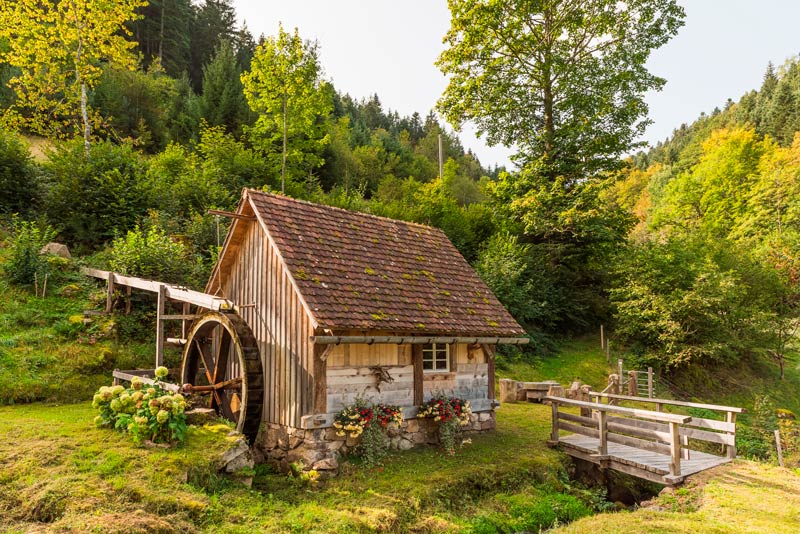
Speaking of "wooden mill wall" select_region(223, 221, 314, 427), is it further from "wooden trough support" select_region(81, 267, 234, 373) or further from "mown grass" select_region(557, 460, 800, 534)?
"mown grass" select_region(557, 460, 800, 534)

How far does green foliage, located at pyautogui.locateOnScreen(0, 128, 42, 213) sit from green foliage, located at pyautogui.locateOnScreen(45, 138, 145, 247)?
A: 56cm

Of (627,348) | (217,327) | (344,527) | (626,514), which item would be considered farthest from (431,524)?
(627,348)

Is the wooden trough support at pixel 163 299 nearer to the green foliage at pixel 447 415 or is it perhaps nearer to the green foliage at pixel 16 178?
the green foliage at pixel 447 415

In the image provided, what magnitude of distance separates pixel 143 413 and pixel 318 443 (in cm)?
271

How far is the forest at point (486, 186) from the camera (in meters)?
16.5

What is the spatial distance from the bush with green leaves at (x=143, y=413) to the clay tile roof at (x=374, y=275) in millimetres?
2575

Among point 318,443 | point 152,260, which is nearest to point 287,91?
point 152,260

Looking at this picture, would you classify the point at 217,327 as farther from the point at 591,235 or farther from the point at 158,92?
the point at 158,92

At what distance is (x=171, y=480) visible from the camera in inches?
247

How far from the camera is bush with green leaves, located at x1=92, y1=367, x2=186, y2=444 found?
278 inches

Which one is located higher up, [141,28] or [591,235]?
[141,28]

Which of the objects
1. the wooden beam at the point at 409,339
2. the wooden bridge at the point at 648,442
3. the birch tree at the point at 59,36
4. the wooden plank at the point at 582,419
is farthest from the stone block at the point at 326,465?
the birch tree at the point at 59,36

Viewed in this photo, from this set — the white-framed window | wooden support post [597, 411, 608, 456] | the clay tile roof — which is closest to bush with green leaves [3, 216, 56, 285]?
the clay tile roof

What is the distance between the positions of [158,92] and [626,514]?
103 feet
